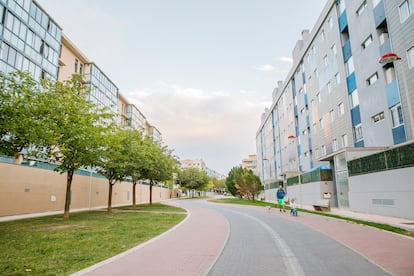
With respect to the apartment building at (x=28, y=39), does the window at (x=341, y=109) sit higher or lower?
lower

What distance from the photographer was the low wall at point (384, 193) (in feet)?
47.9

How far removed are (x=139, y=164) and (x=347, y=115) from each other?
18761 mm

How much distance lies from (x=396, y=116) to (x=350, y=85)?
7.00 metres

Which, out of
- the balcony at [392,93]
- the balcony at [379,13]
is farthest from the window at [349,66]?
the balcony at [392,93]

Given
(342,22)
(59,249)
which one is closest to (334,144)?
(342,22)

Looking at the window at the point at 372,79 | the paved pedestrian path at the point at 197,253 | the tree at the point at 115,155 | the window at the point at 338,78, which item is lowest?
the paved pedestrian path at the point at 197,253

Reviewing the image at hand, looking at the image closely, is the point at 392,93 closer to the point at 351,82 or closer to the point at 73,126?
the point at 351,82

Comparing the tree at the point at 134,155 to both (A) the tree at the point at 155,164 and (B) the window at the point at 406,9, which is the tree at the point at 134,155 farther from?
(B) the window at the point at 406,9

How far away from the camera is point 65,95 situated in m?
17.0

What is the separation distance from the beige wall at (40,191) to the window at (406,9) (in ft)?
91.5

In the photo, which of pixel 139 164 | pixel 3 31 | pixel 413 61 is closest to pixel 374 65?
pixel 413 61

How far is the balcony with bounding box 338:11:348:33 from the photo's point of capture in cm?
2600

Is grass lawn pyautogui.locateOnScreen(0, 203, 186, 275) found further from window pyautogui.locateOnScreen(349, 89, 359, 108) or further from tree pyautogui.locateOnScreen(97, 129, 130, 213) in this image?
window pyautogui.locateOnScreen(349, 89, 359, 108)

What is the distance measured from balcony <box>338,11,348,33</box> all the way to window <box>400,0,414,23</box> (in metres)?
7.86
